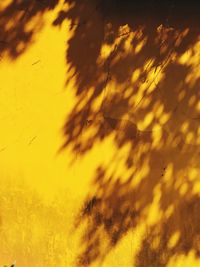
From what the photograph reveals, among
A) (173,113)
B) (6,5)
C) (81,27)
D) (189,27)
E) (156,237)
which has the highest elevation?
(6,5)

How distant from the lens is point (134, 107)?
18.6 ft

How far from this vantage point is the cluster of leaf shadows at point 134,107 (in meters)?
5.57

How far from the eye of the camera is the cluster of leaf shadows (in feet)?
18.3

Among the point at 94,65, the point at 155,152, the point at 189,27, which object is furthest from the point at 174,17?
the point at 155,152

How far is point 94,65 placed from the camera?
18.7 ft

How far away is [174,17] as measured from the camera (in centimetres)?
552

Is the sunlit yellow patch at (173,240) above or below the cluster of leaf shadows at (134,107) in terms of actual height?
below

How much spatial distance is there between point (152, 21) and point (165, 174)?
1.73 metres

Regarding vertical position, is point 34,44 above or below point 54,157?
above

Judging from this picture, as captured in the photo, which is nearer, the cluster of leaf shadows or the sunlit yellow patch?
the cluster of leaf shadows

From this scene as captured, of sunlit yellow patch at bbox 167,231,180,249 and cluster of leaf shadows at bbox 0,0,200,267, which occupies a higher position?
cluster of leaf shadows at bbox 0,0,200,267

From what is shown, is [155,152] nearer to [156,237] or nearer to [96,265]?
[156,237]

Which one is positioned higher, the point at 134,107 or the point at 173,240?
the point at 134,107

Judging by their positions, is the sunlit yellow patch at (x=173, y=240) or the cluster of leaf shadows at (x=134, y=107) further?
the sunlit yellow patch at (x=173, y=240)
